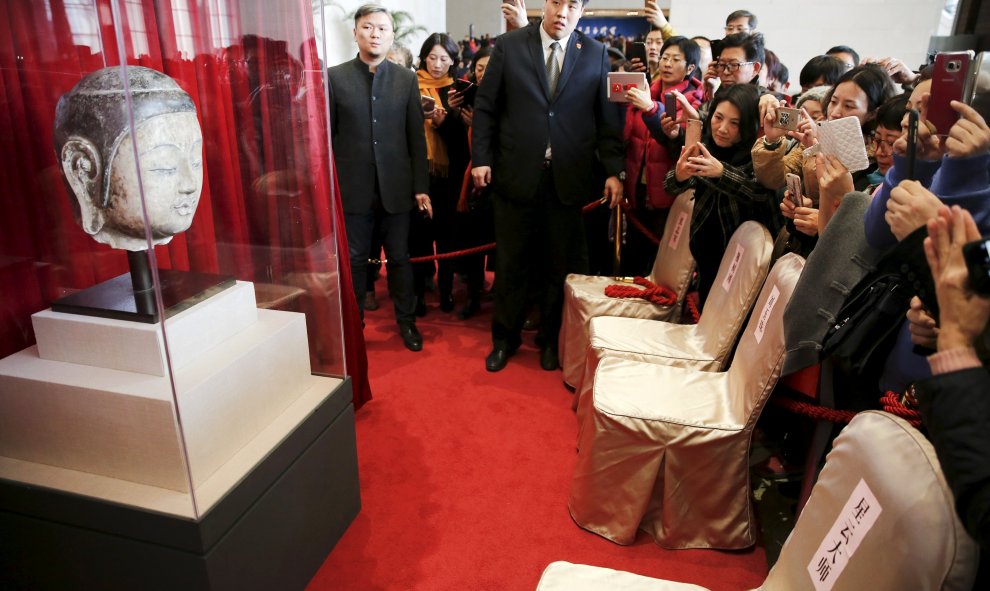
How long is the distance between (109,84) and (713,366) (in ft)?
6.12

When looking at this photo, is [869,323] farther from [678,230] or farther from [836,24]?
[836,24]

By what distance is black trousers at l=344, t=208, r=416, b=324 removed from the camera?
292cm

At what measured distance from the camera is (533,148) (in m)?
2.77

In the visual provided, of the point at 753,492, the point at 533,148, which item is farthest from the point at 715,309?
the point at 533,148

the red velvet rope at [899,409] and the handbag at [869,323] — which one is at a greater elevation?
the handbag at [869,323]

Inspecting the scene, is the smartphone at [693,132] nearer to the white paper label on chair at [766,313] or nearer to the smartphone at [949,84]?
the white paper label on chair at [766,313]

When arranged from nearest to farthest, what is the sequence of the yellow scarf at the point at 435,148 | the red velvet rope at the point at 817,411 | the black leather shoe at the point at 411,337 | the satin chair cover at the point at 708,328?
the red velvet rope at the point at 817,411 → the satin chair cover at the point at 708,328 → the black leather shoe at the point at 411,337 → the yellow scarf at the point at 435,148

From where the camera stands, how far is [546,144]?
9.09ft

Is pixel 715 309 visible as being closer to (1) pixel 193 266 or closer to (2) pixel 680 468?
(2) pixel 680 468

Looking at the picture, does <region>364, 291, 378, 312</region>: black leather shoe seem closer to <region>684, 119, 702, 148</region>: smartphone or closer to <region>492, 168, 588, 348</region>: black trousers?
<region>492, 168, 588, 348</region>: black trousers

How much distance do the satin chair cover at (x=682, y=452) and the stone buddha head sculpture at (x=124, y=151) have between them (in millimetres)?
1239

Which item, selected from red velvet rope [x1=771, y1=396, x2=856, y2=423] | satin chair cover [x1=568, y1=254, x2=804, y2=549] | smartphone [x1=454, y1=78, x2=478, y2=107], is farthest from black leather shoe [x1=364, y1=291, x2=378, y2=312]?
red velvet rope [x1=771, y1=396, x2=856, y2=423]

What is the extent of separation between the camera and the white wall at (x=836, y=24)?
5945 mm

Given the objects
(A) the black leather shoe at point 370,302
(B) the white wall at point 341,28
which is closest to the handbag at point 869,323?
(A) the black leather shoe at point 370,302
